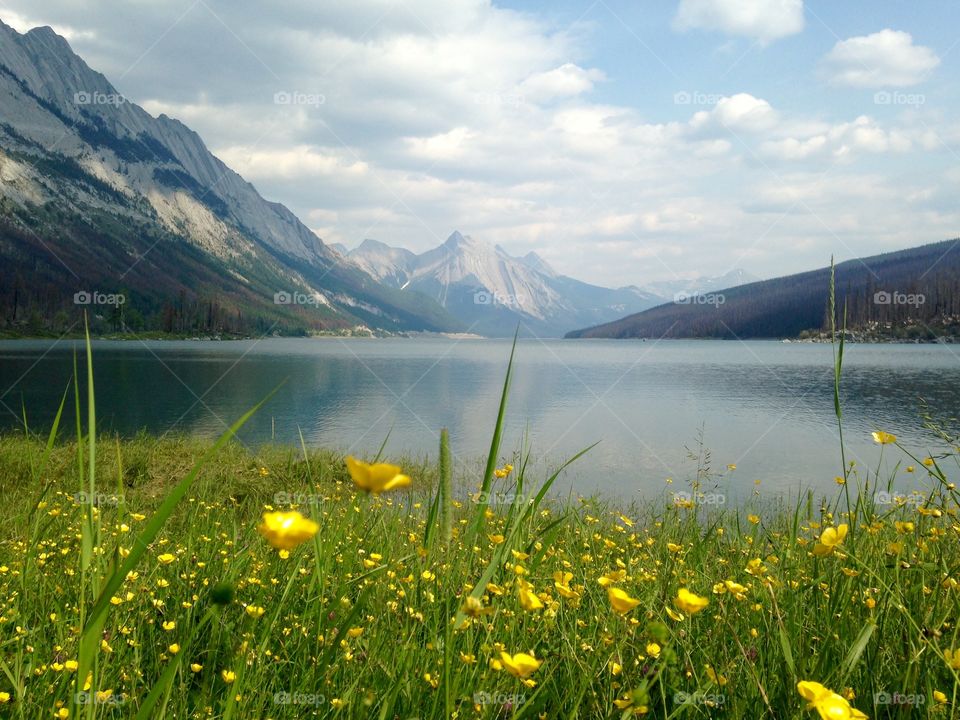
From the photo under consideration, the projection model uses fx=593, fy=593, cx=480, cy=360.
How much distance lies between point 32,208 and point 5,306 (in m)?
92.5

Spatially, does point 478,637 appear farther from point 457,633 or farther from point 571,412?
point 571,412

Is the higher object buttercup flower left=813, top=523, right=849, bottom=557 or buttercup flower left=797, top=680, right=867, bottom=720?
buttercup flower left=813, top=523, right=849, bottom=557

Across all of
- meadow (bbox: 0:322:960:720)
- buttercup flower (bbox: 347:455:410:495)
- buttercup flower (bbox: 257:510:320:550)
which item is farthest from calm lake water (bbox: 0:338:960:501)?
buttercup flower (bbox: 347:455:410:495)

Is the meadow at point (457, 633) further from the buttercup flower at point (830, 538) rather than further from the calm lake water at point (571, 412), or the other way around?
the calm lake water at point (571, 412)

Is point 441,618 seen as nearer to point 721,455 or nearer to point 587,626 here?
point 587,626

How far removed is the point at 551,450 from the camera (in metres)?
23.6

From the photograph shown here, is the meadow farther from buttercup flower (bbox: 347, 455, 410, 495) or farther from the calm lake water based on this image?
the calm lake water

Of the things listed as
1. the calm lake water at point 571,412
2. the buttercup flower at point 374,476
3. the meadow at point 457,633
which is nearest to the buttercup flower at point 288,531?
the meadow at point 457,633

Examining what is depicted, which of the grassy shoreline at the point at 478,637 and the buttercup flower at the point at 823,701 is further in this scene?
the grassy shoreline at the point at 478,637

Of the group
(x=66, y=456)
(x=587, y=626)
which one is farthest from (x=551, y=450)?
(x=587, y=626)

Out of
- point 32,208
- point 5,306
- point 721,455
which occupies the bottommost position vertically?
point 721,455

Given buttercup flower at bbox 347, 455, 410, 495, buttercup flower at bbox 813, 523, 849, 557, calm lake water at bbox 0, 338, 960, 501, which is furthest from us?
calm lake water at bbox 0, 338, 960, 501

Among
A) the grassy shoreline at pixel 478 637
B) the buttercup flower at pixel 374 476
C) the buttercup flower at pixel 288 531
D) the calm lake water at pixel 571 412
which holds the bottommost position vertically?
the calm lake water at pixel 571 412

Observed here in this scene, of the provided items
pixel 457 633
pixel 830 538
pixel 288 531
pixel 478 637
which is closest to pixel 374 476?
pixel 288 531
